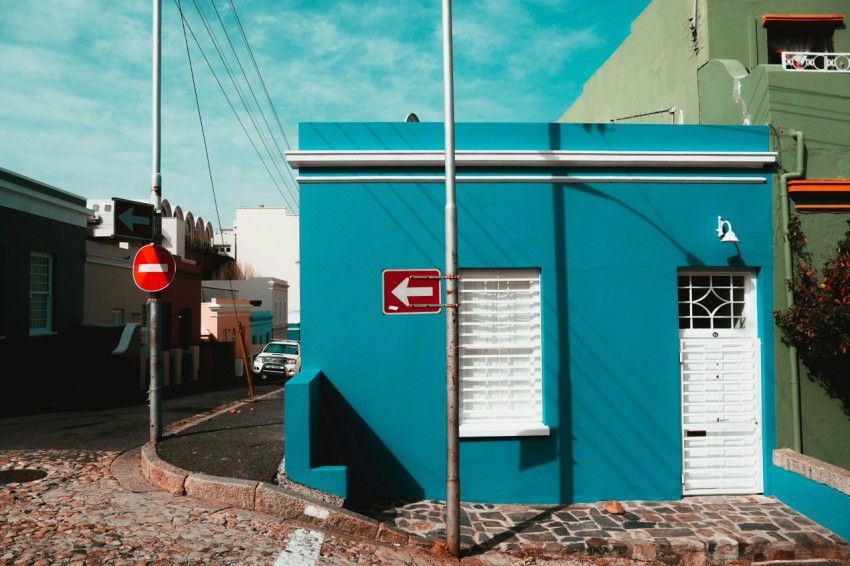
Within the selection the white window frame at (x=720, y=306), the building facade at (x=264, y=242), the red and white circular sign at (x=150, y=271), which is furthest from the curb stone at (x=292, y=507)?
the building facade at (x=264, y=242)

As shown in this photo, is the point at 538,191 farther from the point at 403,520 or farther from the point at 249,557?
the point at 249,557

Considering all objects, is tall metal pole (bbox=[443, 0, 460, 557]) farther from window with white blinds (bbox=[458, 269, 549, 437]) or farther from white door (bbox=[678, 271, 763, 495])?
white door (bbox=[678, 271, 763, 495])

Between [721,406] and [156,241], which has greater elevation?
[156,241]

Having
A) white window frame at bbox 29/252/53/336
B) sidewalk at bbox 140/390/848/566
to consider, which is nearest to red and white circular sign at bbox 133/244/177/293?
sidewalk at bbox 140/390/848/566

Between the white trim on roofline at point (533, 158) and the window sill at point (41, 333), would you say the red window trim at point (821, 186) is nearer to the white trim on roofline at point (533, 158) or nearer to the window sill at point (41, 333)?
the white trim on roofline at point (533, 158)

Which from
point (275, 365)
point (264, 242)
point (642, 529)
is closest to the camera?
point (642, 529)

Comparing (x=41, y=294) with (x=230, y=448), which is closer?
(x=230, y=448)

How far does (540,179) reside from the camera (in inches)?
266

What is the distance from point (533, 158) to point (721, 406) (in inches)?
143

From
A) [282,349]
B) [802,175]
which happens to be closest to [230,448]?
[802,175]

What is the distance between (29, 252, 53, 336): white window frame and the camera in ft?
44.0

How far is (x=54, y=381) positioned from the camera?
12.6 meters

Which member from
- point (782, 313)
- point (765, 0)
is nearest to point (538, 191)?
point (782, 313)

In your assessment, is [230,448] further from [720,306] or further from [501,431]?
[720,306]
